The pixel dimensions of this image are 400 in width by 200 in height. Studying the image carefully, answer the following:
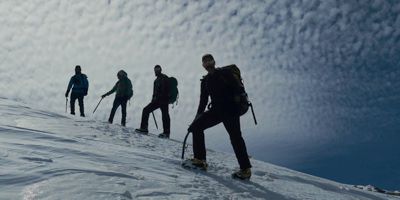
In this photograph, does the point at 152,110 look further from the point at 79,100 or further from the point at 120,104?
the point at 79,100

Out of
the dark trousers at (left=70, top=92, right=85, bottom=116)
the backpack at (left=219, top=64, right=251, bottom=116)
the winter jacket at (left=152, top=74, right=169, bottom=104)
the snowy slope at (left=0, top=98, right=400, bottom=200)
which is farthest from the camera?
the dark trousers at (left=70, top=92, right=85, bottom=116)

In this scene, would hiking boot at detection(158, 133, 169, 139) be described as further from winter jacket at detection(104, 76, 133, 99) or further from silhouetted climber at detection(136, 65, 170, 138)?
winter jacket at detection(104, 76, 133, 99)

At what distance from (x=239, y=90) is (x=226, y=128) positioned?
0.67 m

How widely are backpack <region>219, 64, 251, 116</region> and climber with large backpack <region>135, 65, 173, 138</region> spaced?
687 cm

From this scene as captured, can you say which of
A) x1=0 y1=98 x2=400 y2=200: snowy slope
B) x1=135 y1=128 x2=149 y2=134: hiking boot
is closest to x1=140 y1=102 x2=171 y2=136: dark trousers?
x1=135 y1=128 x2=149 y2=134: hiking boot

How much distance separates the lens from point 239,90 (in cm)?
760

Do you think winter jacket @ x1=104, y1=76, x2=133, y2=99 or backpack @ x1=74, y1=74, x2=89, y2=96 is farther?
backpack @ x1=74, y1=74, x2=89, y2=96

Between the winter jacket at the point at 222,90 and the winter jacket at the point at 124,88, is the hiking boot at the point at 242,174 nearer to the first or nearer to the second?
the winter jacket at the point at 222,90

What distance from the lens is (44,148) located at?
7.18 m

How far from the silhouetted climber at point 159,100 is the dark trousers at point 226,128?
21.3 ft

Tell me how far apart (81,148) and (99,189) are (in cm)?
282

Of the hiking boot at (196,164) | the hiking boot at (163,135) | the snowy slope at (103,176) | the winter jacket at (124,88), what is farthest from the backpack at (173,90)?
the hiking boot at (196,164)

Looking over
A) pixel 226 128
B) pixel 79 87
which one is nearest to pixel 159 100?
pixel 79 87

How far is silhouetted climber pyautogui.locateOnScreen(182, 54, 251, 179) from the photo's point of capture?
7.58 m
